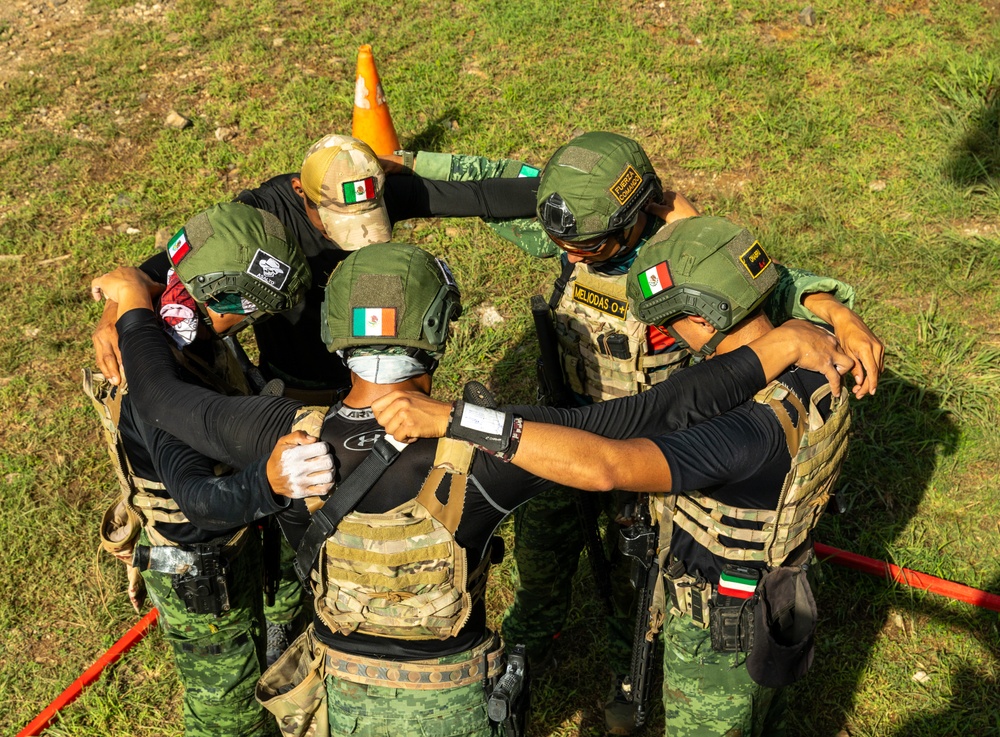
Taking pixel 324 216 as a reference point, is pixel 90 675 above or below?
below

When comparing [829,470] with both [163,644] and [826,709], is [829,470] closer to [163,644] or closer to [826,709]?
[826,709]

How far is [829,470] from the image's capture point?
4047 millimetres

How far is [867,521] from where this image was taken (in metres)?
6.60

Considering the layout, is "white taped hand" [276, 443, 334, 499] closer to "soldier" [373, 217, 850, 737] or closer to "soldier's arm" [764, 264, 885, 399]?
"soldier" [373, 217, 850, 737]

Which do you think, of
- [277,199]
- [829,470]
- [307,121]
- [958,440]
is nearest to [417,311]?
[829,470]

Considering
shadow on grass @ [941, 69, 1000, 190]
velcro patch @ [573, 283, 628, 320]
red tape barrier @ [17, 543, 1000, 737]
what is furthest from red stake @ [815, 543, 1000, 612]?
shadow on grass @ [941, 69, 1000, 190]

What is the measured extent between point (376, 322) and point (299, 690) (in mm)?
1561

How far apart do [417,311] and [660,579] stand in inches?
72.5

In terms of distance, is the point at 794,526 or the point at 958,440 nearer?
the point at 794,526

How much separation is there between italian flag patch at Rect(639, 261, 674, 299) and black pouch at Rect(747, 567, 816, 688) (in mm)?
1343

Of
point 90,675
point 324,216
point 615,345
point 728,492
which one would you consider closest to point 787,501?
point 728,492

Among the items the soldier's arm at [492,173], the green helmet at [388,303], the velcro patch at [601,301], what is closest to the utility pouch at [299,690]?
the green helmet at [388,303]

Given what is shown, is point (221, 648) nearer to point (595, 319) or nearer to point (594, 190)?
point (595, 319)

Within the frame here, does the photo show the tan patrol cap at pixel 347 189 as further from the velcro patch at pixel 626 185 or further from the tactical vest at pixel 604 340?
the velcro patch at pixel 626 185
